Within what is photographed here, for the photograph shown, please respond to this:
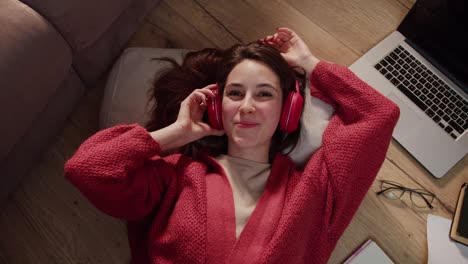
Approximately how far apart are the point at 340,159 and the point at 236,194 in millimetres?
324

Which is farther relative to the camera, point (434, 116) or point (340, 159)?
point (434, 116)

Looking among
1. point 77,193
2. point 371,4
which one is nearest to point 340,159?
point 371,4

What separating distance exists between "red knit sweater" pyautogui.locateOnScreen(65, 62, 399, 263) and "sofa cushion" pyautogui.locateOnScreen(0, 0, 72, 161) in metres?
0.20

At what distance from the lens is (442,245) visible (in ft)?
3.84

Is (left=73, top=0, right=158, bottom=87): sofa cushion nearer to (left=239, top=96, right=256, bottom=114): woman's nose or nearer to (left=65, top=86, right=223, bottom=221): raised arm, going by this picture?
(left=65, top=86, right=223, bottom=221): raised arm

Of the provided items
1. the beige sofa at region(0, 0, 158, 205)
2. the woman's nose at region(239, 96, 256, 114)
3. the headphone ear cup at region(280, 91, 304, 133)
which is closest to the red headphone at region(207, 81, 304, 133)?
the headphone ear cup at region(280, 91, 304, 133)

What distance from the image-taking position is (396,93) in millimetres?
1264

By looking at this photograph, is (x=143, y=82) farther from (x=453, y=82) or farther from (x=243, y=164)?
(x=453, y=82)

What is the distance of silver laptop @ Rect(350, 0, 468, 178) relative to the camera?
1.19 m

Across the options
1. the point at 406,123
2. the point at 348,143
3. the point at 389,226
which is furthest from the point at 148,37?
the point at 389,226

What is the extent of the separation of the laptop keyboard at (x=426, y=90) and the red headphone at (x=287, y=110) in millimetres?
493

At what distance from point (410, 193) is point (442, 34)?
58cm

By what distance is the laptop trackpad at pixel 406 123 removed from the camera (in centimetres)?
123

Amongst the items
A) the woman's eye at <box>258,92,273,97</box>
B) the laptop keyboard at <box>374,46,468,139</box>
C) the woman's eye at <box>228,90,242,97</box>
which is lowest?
the woman's eye at <box>228,90,242,97</box>
